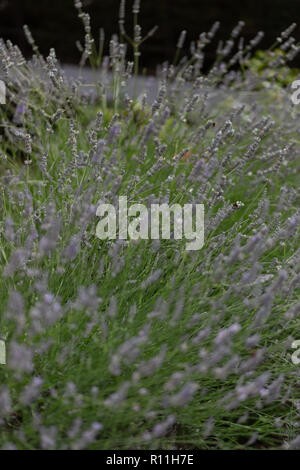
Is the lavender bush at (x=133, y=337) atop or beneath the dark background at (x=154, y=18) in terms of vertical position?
beneath

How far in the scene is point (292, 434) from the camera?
5.47ft

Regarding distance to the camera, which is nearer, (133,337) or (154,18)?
(133,337)

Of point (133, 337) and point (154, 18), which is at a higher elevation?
point (154, 18)

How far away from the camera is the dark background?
7352mm

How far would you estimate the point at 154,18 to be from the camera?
7.44 metres

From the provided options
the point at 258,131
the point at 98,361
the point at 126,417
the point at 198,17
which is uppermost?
the point at 198,17

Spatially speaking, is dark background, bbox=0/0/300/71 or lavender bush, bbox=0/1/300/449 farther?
dark background, bbox=0/0/300/71

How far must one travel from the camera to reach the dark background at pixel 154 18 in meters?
7.35

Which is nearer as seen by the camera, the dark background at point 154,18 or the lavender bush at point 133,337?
the lavender bush at point 133,337

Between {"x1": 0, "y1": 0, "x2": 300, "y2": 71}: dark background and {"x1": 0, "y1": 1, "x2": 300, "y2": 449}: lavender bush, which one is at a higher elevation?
{"x1": 0, "y1": 0, "x2": 300, "y2": 71}: dark background

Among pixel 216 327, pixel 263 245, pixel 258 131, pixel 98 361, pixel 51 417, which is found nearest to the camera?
pixel 51 417

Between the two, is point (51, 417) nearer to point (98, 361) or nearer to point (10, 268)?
point (98, 361)
